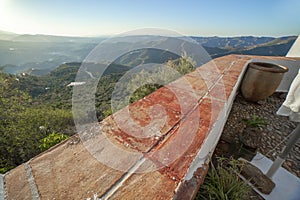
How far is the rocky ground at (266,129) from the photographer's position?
1.76 metres

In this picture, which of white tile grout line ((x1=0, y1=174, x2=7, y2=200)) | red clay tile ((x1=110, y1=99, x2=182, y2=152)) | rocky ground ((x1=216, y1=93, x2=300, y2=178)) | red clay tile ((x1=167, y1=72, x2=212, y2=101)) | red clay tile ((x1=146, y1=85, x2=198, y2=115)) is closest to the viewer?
white tile grout line ((x1=0, y1=174, x2=7, y2=200))

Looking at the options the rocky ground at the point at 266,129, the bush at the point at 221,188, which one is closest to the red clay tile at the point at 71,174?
the bush at the point at 221,188

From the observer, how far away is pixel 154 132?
2.52 feet

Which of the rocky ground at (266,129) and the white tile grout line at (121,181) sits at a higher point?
the white tile grout line at (121,181)

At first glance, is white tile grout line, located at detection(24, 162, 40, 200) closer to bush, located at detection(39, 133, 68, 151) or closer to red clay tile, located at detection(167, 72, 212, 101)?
red clay tile, located at detection(167, 72, 212, 101)

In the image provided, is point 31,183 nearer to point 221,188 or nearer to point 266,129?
point 221,188

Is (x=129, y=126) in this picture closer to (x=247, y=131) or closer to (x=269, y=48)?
(x=247, y=131)

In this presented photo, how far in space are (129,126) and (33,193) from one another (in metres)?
0.44

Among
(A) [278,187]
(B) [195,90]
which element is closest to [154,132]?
(B) [195,90]

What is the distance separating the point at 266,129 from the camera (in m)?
2.21

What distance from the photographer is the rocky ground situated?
1756 mm

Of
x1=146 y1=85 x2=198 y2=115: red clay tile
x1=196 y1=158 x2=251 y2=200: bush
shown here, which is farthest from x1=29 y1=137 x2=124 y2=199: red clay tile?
x1=196 y1=158 x2=251 y2=200: bush

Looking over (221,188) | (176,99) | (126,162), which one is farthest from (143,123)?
(221,188)

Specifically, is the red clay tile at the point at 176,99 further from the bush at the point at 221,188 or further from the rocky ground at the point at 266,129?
the rocky ground at the point at 266,129
